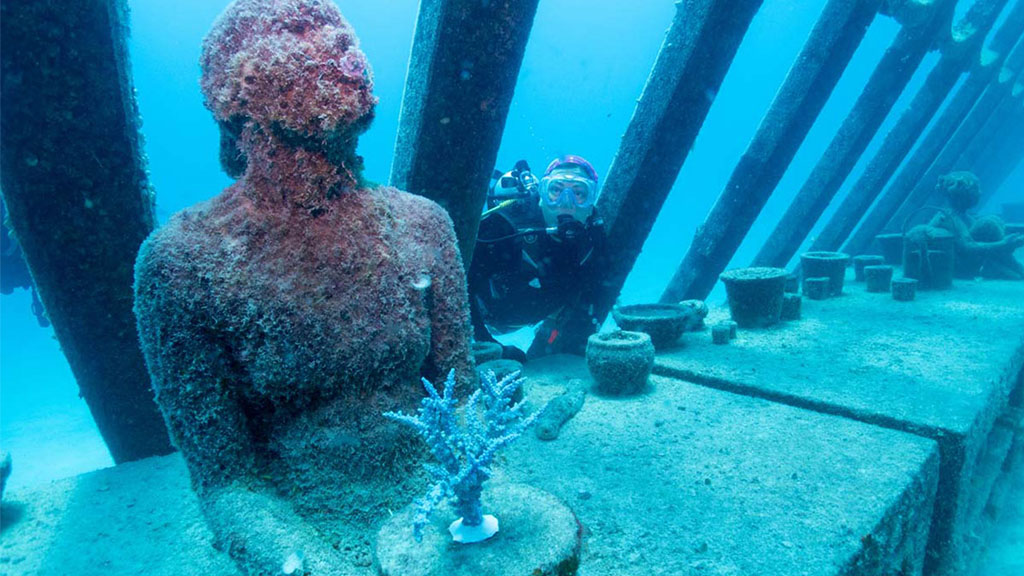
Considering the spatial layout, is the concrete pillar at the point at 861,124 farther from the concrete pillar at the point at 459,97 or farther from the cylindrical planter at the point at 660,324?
the concrete pillar at the point at 459,97

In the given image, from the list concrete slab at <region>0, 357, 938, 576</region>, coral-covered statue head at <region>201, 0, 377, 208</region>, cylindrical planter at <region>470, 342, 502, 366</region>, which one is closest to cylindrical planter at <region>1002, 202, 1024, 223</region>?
concrete slab at <region>0, 357, 938, 576</region>

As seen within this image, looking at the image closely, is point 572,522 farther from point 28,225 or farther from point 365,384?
point 28,225

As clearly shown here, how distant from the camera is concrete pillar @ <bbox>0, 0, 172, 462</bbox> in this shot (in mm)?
1960

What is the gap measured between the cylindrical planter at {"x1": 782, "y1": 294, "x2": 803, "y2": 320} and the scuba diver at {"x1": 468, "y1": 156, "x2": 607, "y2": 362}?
2.29m

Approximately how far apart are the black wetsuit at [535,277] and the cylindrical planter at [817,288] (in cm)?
349

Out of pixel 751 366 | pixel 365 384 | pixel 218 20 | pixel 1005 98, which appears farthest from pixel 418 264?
pixel 1005 98

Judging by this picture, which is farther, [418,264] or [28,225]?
[28,225]

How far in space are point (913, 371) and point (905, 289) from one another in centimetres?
306

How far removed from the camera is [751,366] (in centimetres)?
431

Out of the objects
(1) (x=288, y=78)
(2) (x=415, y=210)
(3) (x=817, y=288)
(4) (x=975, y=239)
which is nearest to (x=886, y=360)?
(3) (x=817, y=288)

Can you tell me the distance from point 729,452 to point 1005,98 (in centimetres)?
1388

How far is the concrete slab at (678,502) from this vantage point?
2.13m

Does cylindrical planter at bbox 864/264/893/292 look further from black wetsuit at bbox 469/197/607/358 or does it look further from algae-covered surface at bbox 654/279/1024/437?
black wetsuit at bbox 469/197/607/358

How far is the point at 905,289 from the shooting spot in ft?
20.6
